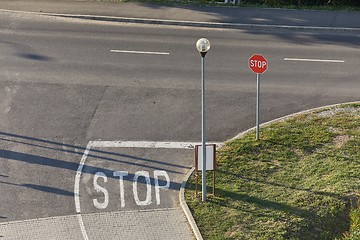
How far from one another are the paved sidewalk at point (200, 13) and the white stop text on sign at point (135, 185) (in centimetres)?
873

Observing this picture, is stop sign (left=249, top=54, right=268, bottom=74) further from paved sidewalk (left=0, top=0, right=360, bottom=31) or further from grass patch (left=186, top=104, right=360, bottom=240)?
paved sidewalk (left=0, top=0, right=360, bottom=31)

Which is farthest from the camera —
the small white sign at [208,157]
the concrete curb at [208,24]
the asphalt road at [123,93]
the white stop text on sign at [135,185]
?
the concrete curb at [208,24]

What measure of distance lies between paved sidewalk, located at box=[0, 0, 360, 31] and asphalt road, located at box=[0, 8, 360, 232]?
570 mm

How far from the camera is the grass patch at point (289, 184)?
591 inches

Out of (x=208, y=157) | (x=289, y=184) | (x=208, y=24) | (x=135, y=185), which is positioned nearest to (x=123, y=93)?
(x=135, y=185)

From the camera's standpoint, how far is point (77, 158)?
57.5 ft

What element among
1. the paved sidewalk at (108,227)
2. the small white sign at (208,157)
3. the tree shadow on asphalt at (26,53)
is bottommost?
the paved sidewalk at (108,227)

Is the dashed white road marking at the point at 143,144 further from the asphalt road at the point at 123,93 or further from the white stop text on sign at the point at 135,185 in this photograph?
the white stop text on sign at the point at 135,185

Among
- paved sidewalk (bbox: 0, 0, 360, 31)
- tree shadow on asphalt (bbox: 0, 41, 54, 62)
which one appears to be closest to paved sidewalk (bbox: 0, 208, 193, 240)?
tree shadow on asphalt (bbox: 0, 41, 54, 62)

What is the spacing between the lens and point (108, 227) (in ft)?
50.1

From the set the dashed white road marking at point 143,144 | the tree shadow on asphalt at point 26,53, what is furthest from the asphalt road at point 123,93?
the dashed white road marking at point 143,144

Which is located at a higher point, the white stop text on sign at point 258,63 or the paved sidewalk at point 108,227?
the white stop text on sign at point 258,63

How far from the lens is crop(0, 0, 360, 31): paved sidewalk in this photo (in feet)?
80.0

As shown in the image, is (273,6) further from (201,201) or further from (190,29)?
(201,201)
